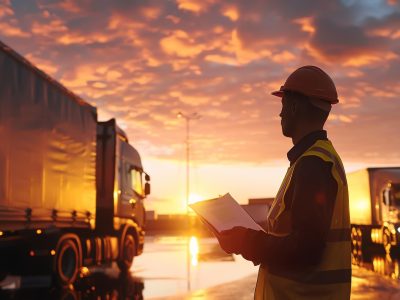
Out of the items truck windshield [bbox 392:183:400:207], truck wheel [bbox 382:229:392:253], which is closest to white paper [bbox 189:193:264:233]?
truck windshield [bbox 392:183:400:207]

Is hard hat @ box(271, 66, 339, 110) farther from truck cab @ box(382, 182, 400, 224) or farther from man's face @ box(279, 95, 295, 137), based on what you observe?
truck cab @ box(382, 182, 400, 224)

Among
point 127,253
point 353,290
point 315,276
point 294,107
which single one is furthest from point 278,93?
point 127,253

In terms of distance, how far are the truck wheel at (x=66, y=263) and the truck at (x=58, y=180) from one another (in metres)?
0.02

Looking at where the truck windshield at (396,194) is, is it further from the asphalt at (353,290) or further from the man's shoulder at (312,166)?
the man's shoulder at (312,166)

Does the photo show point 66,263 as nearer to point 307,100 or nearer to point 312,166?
point 307,100

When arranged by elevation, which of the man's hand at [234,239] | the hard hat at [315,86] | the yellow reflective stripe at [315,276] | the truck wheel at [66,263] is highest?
the hard hat at [315,86]

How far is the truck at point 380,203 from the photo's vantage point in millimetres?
21400

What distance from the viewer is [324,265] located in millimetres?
2600

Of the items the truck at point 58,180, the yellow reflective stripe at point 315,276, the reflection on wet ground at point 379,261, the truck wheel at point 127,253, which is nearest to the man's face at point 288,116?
the yellow reflective stripe at point 315,276

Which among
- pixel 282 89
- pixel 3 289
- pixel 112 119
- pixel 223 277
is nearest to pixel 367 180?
pixel 223 277

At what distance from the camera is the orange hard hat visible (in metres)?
2.84

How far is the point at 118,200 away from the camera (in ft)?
51.4

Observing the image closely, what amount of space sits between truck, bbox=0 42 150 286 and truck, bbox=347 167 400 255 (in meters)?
9.55

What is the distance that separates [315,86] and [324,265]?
836 millimetres
